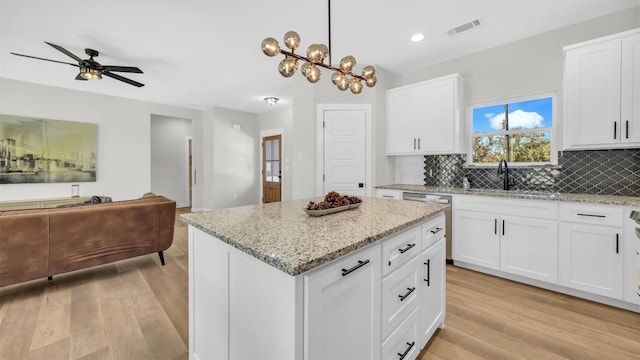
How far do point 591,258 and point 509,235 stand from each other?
0.59m

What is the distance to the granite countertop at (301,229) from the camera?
2.97 feet

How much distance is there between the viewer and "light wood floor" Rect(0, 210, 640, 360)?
169cm

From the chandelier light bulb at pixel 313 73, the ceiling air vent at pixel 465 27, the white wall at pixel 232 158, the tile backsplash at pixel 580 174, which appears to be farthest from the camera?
the white wall at pixel 232 158

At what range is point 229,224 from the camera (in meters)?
1.35

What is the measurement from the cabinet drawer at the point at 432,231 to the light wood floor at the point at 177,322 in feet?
2.31

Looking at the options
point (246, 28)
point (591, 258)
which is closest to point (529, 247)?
point (591, 258)

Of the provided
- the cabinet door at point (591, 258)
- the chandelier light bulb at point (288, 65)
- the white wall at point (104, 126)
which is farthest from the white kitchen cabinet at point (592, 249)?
the white wall at point (104, 126)

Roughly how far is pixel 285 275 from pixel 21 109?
6.25 m

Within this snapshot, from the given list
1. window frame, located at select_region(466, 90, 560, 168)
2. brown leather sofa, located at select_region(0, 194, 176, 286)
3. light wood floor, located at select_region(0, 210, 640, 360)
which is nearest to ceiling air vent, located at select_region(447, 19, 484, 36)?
Result: window frame, located at select_region(466, 90, 560, 168)

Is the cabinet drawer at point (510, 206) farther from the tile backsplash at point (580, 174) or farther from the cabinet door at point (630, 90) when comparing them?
the cabinet door at point (630, 90)

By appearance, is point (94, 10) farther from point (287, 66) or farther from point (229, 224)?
point (229, 224)

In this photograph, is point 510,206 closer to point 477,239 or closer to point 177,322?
point 477,239

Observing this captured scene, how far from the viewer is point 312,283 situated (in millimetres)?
874

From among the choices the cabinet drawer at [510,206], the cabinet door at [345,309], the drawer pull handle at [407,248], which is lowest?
the cabinet door at [345,309]
